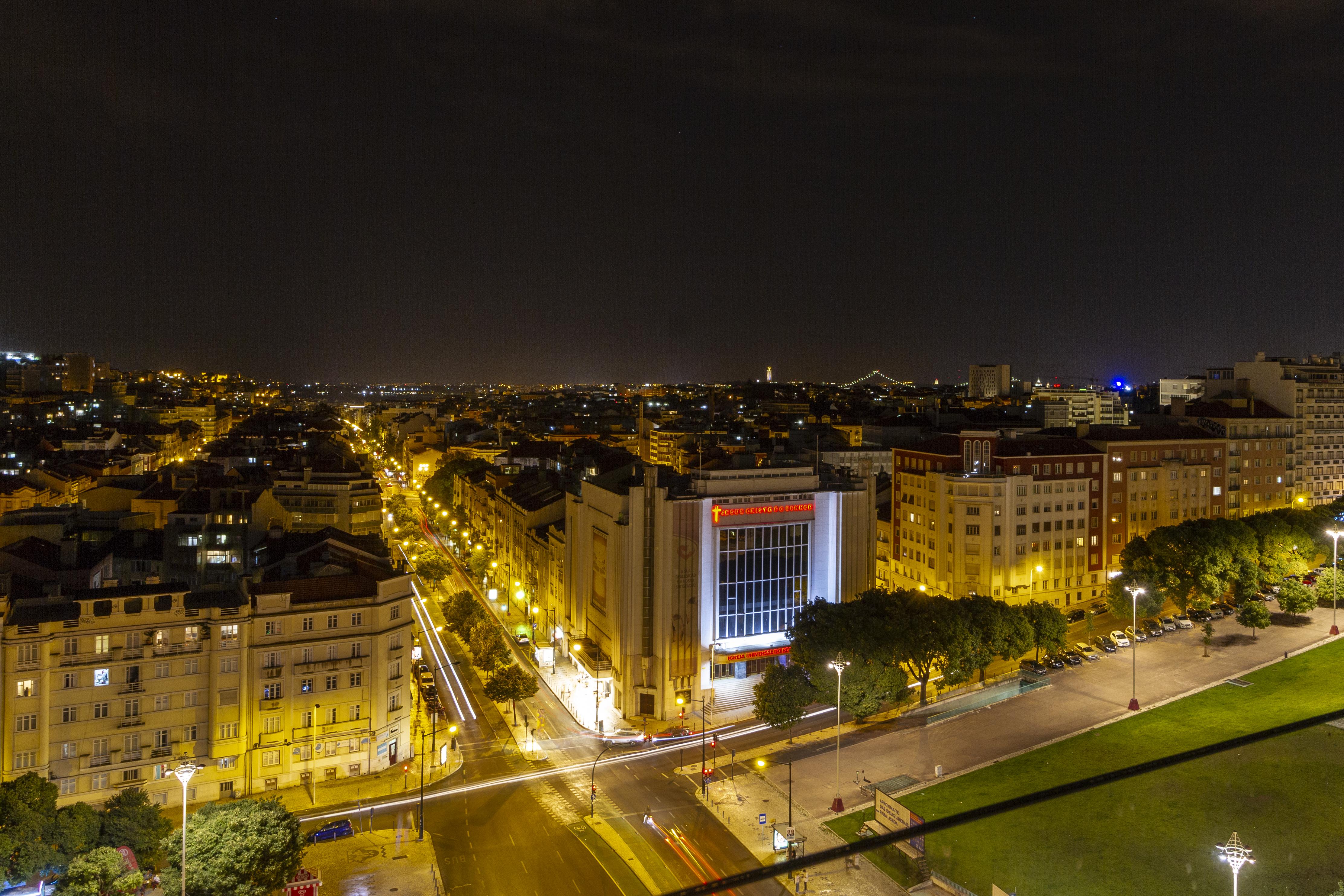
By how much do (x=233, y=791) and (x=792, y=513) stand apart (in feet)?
87.9

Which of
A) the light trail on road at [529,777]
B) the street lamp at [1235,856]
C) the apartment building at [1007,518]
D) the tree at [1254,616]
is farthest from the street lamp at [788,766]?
the tree at [1254,616]

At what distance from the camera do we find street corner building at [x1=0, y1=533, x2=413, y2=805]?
97.0 ft

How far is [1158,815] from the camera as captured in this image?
29.2 meters

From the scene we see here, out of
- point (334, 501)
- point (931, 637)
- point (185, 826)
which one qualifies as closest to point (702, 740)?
point (931, 637)

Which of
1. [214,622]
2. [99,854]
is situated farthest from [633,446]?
[99,854]

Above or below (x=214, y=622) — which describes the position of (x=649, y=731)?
below

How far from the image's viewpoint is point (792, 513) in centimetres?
4375

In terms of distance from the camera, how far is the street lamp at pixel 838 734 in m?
30.3

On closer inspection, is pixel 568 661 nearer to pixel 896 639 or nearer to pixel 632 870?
pixel 896 639

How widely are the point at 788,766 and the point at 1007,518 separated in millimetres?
A: 28890

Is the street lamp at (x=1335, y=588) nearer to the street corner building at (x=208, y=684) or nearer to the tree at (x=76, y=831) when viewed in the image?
the street corner building at (x=208, y=684)

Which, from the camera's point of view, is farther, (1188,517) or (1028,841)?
(1188,517)

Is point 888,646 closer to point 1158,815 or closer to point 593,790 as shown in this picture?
point 1158,815

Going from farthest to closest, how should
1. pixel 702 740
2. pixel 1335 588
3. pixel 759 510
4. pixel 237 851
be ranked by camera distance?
pixel 1335 588 → pixel 759 510 → pixel 702 740 → pixel 237 851
